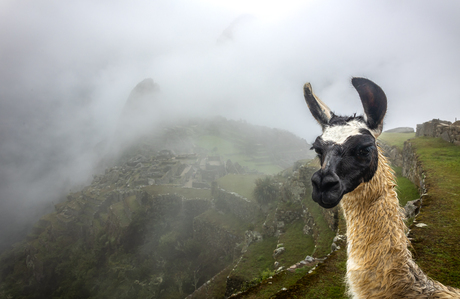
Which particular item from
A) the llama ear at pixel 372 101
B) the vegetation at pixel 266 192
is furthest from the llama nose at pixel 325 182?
the vegetation at pixel 266 192

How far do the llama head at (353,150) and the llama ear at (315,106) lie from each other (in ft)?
1.16

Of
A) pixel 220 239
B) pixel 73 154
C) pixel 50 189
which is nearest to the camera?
pixel 220 239

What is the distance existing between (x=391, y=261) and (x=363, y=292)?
1.55ft

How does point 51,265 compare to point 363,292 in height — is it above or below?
below

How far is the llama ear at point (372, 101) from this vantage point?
1888mm

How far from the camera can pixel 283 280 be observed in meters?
8.23

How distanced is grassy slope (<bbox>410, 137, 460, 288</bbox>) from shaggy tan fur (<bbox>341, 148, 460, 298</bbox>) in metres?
0.95

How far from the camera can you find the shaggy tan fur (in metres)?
1.89

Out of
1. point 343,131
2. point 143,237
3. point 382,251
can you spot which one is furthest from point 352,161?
point 143,237

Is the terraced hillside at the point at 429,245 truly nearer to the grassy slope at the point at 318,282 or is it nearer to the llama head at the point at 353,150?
the grassy slope at the point at 318,282

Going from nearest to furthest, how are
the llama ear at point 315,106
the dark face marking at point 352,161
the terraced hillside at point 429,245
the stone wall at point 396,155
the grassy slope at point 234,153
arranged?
the dark face marking at point 352,161
the llama ear at point 315,106
the terraced hillside at point 429,245
the stone wall at point 396,155
the grassy slope at point 234,153

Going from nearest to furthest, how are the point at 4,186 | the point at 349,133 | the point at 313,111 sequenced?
the point at 349,133
the point at 313,111
the point at 4,186

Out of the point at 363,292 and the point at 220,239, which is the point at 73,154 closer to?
the point at 220,239

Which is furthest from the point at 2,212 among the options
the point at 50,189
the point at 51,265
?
the point at 51,265
